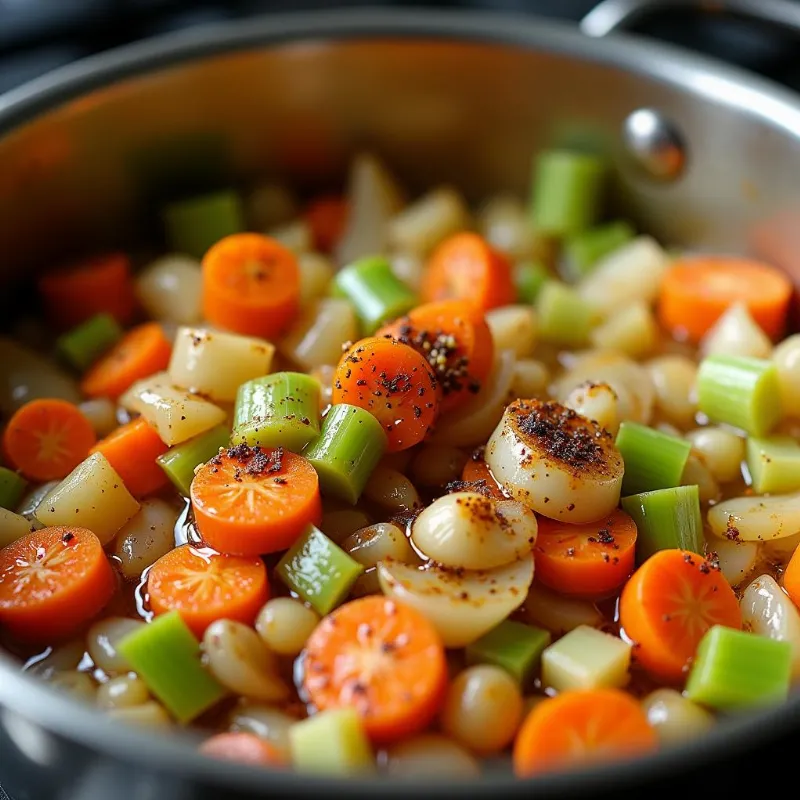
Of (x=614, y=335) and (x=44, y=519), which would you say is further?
(x=614, y=335)

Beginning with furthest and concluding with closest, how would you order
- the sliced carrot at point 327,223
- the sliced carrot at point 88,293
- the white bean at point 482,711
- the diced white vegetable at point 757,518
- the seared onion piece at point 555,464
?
the sliced carrot at point 327,223 → the sliced carrot at point 88,293 → the diced white vegetable at point 757,518 → the seared onion piece at point 555,464 → the white bean at point 482,711

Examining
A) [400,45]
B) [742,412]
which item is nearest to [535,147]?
[400,45]

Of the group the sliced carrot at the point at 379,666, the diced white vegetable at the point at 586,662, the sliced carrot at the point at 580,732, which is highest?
the sliced carrot at the point at 379,666

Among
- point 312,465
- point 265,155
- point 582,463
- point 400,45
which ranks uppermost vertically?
point 400,45

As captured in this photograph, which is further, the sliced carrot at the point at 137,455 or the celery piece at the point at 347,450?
the sliced carrot at the point at 137,455

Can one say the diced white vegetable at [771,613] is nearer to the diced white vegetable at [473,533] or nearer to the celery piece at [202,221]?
the diced white vegetable at [473,533]

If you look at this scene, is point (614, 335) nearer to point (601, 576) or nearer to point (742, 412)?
point (742, 412)

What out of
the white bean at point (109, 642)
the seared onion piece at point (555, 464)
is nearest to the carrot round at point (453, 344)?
the seared onion piece at point (555, 464)

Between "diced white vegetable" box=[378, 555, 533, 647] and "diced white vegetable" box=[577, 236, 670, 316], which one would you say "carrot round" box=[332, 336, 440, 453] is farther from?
"diced white vegetable" box=[577, 236, 670, 316]
